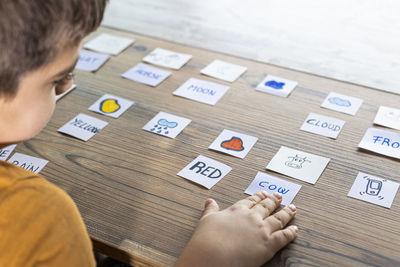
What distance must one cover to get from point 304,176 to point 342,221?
121 mm

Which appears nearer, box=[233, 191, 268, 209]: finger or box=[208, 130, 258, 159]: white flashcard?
box=[233, 191, 268, 209]: finger

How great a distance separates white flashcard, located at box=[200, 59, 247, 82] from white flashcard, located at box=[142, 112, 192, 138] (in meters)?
0.20

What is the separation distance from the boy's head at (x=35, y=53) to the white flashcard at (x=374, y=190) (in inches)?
19.9

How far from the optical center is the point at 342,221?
2.61 feet

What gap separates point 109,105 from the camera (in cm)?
111

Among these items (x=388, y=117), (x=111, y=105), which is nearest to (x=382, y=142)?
(x=388, y=117)

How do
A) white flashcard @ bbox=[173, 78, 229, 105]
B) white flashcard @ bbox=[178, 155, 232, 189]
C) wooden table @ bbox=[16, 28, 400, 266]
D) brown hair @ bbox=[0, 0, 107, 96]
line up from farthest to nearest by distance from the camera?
white flashcard @ bbox=[173, 78, 229, 105] → white flashcard @ bbox=[178, 155, 232, 189] → wooden table @ bbox=[16, 28, 400, 266] → brown hair @ bbox=[0, 0, 107, 96]

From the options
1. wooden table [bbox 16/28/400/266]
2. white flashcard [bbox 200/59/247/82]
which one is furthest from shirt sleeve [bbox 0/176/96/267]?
white flashcard [bbox 200/59/247/82]

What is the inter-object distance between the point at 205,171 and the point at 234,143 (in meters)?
0.10

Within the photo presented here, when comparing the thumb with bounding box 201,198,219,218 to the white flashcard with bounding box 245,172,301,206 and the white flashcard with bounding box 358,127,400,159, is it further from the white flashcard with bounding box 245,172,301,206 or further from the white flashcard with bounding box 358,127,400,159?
the white flashcard with bounding box 358,127,400,159

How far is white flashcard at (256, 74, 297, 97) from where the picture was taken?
1.14m

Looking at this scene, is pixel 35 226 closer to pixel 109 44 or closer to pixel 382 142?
pixel 382 142

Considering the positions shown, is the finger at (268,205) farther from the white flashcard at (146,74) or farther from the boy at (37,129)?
the white flashcard at (146,74)

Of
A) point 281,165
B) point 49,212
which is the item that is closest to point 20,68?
point 49,212
